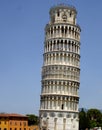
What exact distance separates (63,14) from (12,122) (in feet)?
68.8

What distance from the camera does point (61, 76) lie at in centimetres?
5334

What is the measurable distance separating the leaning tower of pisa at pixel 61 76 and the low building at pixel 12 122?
10.2 m

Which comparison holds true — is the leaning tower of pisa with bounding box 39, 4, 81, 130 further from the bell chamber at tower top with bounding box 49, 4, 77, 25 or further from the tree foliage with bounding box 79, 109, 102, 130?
Result: the tree foliage with bounding box 79, 109, 102, 130

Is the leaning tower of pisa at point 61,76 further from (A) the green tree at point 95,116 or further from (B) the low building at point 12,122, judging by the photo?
(A) the green tree at point 95,116

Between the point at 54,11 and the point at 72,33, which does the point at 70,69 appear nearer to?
the point at 72,33

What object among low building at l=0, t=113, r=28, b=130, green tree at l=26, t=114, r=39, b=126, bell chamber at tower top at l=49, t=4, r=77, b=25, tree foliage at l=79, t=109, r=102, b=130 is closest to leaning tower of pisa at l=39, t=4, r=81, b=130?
bell chamber at tower top at l=49, t=4, r=77, b=25

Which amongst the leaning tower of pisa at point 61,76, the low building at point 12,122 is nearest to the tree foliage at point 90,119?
the low building at point 12,122

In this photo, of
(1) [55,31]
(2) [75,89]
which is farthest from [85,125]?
(1) [55,31]

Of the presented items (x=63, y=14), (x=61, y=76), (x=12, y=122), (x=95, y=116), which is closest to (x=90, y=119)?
(x=95, y=116)

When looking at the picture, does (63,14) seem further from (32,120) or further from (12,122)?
(32,120)

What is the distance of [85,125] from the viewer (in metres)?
73.6

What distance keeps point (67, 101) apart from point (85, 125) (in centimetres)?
2229

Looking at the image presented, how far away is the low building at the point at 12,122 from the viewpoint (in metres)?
62.7

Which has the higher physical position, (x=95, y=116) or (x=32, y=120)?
(x=95, y=116)
